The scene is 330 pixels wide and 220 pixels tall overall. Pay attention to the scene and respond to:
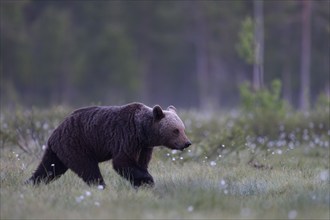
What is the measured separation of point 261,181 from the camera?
10648mm

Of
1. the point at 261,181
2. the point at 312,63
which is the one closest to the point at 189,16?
the point at 312,63

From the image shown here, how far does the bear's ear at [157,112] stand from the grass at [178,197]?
92cm

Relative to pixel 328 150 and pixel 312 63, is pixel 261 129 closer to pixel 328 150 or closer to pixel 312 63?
pixel 328 150

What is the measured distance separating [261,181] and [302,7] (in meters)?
27.7

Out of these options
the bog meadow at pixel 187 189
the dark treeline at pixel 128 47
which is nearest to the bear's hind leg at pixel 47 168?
the bog meadow at pixel 187 189

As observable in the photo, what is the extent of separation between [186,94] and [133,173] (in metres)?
54.6

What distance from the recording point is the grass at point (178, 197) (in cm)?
826

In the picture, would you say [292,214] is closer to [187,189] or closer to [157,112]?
[187,189]

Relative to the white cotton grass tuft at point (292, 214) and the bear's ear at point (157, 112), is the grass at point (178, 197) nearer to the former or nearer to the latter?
the white cotton grass tuft at point (292, 214)

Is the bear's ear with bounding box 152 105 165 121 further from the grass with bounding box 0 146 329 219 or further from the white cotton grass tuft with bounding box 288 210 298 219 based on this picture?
the white cotton grass tuft with bounding box 288 210 298 219

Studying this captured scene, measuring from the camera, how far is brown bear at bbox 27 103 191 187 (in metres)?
9.86

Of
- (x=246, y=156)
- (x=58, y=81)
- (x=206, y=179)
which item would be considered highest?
(x=206, y=179)

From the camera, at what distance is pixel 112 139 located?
994cm

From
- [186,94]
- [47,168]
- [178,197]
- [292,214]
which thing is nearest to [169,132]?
[178,197]
